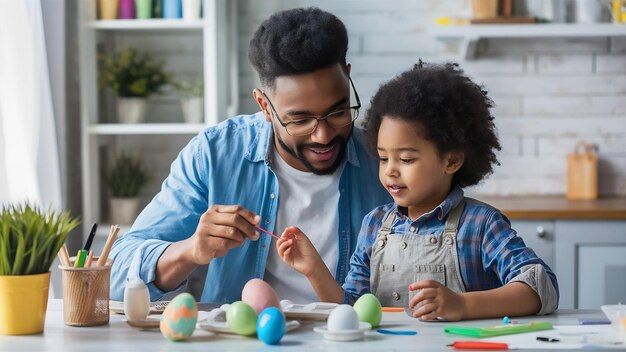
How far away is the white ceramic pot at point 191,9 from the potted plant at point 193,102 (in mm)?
308

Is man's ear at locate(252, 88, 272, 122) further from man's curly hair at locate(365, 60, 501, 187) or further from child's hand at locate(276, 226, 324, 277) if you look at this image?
child's hand at locate(276, 226, 324, 277)

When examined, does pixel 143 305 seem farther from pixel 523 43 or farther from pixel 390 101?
pixel 523 43

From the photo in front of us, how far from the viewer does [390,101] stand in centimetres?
213

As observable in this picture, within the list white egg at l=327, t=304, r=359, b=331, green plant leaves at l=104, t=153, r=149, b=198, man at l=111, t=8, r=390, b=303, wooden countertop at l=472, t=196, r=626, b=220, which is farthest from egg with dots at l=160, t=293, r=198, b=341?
green plant leaves at l=104, t=153, r=149, b=198

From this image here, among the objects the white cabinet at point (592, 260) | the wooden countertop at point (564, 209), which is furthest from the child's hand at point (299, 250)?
the white cabinet at point (592, 260)

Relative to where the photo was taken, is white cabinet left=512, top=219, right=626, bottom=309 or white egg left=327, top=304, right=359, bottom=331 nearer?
white egg left=327, top=304, right=359, bottom=331

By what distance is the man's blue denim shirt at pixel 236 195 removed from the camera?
238cm

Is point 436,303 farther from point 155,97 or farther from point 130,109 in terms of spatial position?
point 155,97

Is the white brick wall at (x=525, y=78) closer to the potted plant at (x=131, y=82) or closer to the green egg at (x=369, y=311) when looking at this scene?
the potted plant at (x=131, y=82)

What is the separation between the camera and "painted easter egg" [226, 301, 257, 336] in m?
1.59

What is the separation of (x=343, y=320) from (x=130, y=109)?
2.70 m

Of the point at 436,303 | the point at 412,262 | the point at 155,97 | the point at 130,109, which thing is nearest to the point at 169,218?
the point at 412,262

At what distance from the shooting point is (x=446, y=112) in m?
2.10

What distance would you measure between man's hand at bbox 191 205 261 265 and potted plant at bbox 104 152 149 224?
218cm
